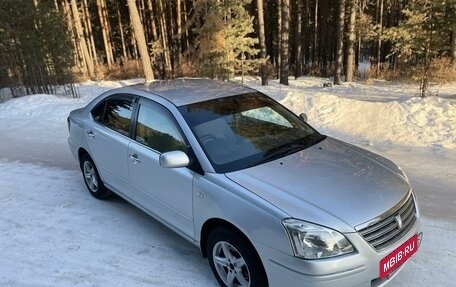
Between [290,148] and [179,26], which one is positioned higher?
[179,26]

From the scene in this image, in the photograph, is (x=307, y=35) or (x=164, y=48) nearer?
(x=164, y=48)

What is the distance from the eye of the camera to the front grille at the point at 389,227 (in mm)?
2799

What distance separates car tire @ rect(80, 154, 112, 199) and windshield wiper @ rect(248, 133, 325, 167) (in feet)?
8.37

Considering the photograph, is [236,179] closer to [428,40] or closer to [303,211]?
[303,211]

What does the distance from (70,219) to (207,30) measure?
12878 mm

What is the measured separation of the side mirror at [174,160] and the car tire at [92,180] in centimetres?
212

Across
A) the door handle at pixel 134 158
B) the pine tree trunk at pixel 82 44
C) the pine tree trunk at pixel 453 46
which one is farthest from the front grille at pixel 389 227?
the pine tree trunk at pixel 82 44

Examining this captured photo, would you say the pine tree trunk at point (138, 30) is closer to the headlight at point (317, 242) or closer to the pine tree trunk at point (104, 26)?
the pine tree trunk at point (104, 26)

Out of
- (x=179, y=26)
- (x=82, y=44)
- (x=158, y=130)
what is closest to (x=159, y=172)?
(x=158, y=130)

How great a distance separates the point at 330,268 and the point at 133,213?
116 inches

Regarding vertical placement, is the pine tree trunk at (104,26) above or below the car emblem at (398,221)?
above

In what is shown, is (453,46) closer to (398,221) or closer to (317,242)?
(398,221)

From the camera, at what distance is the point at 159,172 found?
3.88 metres

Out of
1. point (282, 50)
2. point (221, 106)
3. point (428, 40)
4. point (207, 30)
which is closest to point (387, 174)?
point (221, 106)
